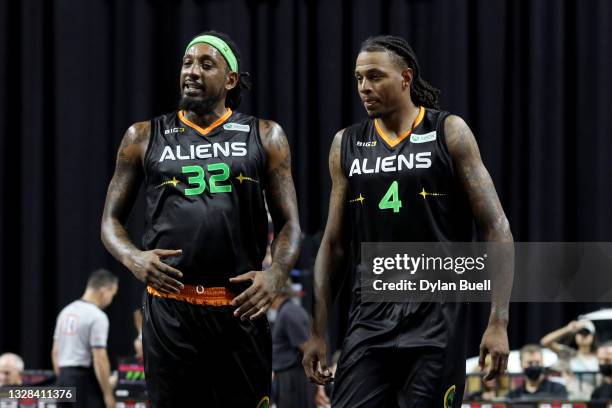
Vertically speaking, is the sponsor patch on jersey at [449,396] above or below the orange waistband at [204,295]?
below

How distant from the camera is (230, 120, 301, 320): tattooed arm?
4.09 m

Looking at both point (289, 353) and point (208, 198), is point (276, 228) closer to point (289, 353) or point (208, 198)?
point (208, 198)

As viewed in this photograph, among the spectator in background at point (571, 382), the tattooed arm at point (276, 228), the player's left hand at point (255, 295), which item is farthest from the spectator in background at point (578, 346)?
the player's left hand at point (255, 295)

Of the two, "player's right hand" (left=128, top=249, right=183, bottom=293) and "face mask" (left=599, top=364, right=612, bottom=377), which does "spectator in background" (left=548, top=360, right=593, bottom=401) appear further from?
"player's right hand" (left=128, top=249, right=183, bottom=293)

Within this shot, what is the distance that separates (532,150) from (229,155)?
6.73 m

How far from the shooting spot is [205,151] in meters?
4.25

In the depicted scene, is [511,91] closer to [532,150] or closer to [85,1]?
[532,150]

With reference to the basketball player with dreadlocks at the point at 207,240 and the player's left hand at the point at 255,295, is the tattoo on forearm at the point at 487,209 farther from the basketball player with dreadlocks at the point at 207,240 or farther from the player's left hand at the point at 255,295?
the player's left hand at the point at 255,295

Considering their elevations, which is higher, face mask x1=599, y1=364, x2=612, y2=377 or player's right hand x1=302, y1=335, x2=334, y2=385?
player's right hand x1=302, y1=335, x2=334, y2=385

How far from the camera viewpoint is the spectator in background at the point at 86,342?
28.1ft

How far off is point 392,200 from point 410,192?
77 millimetres

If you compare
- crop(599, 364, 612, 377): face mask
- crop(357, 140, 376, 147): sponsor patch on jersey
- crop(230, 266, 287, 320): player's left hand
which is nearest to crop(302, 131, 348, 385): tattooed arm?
crop(357, 140, 376, 147): sponsor patch on jersey

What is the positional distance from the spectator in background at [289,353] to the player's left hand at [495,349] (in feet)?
12.7

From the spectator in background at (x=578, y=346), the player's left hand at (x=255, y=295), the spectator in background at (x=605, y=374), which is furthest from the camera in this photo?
the spectator in background at (x=578, y=346)
